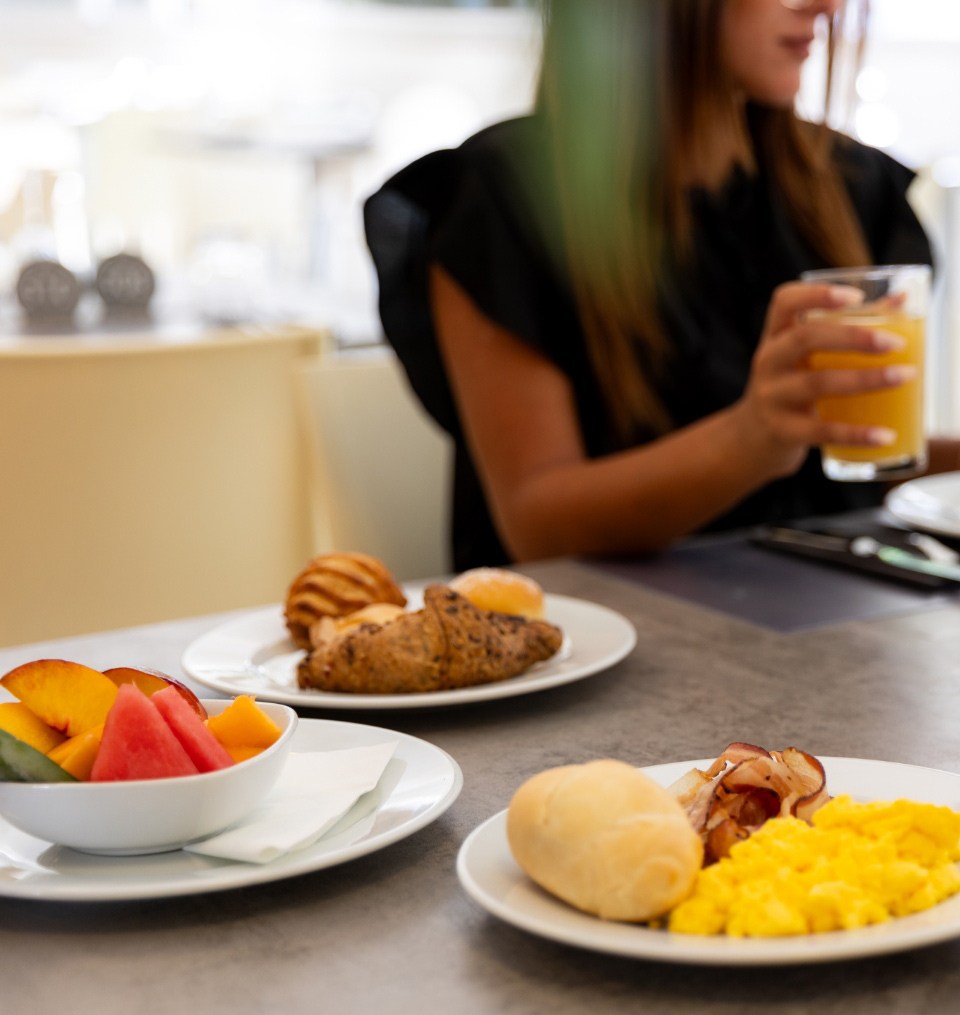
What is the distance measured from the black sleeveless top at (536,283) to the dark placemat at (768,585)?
0.36m

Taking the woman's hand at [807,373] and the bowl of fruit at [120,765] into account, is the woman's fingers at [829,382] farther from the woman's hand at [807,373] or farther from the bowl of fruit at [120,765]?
the bowl of fruit at [120,765]

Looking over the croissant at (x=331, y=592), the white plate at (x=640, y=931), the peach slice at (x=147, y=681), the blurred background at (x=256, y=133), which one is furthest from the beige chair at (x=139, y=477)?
the blurred background at (x=256, y=133)

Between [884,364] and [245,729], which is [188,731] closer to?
[245,729]

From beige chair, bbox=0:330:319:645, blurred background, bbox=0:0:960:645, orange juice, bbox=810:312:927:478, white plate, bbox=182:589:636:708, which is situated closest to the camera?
white plate, bbox=182:589:636:708

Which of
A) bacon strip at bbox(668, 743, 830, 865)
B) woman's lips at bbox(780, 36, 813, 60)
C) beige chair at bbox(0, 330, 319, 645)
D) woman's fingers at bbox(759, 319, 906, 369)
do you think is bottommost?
beige chair at bbox(0, 330, 319, 645)

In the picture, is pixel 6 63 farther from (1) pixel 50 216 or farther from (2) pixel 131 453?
(2) pixel 131 453

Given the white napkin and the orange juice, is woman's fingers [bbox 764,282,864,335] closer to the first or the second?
the orange juice

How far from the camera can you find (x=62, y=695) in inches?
21.5

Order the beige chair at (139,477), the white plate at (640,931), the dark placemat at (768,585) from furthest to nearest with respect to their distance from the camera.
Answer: the beige chair at (139,477) → the dark placemat at (768,585) → the white plate at (640,931)

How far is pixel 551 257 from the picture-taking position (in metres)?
1.54

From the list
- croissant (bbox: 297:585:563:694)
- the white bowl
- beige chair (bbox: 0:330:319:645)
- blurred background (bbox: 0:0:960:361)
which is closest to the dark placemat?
croissant (bbox: 297:585:563:694)

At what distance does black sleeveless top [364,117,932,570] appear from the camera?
4.97 feet

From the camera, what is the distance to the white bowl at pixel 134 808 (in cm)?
50

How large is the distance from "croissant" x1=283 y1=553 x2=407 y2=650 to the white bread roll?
44cm
